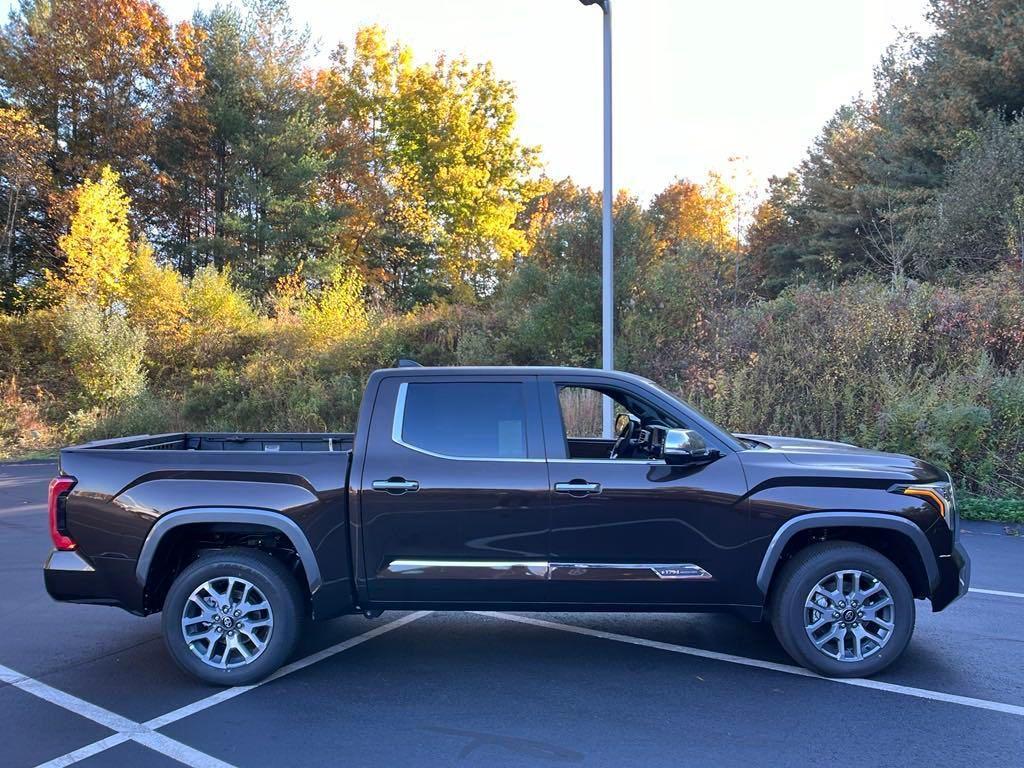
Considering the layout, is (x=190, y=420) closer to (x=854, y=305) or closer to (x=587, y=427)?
(x=587, y=427)

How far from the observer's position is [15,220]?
2812 cm

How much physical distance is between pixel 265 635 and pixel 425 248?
31.2m

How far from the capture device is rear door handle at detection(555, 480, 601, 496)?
462 cm

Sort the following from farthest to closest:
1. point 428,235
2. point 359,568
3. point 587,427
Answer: point 428,235 < point 587,427 < point 359,568

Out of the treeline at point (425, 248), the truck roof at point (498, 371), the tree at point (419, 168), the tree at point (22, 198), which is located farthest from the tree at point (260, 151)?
the truck roof at point (498, 371)

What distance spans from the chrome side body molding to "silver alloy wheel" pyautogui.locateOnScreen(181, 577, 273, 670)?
2.74 feet

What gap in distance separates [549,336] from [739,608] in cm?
1340

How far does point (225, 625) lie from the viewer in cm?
465

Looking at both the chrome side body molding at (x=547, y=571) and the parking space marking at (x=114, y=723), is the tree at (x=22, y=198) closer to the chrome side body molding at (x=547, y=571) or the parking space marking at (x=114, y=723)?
the parking space marking at (x=114, y=723)

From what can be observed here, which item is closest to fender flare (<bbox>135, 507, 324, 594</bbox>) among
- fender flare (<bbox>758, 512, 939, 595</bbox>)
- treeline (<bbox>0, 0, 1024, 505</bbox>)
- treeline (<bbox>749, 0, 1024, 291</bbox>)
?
fender flare (<bbox>758, 512, 939, 595</bbox>)

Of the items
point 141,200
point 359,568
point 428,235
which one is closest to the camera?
point 359,568

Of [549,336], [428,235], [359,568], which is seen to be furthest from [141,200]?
[359,568]

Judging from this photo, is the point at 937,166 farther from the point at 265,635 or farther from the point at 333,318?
the point at 265,635

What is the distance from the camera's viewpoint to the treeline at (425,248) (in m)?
13.1
